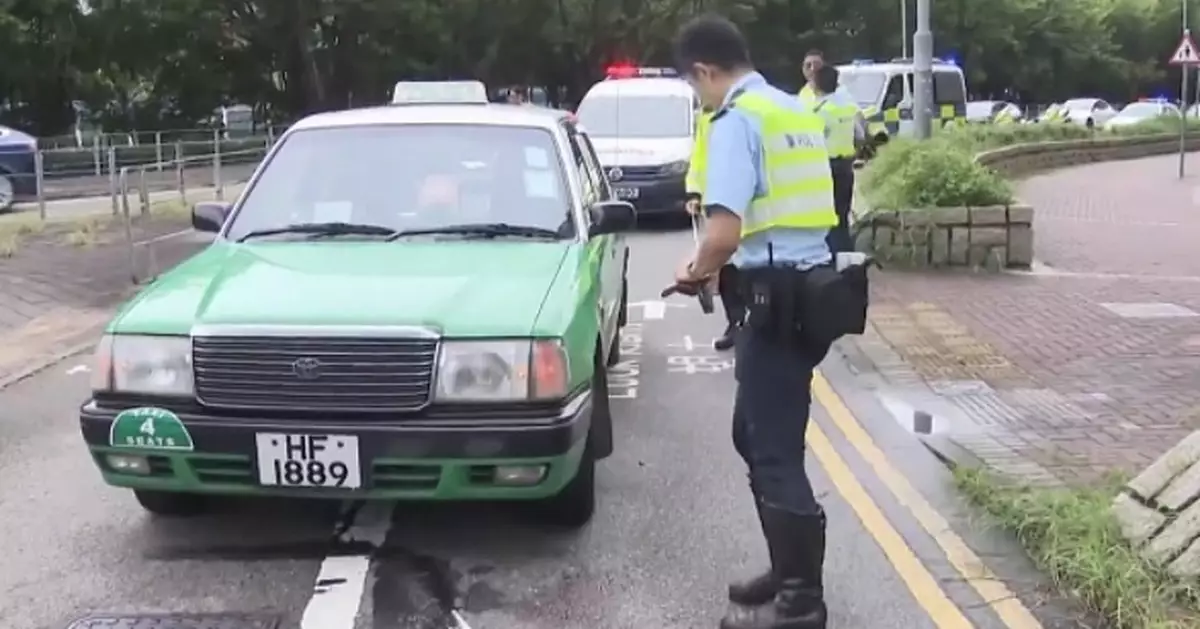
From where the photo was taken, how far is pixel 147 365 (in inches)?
190

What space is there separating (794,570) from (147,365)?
→ 229 cm

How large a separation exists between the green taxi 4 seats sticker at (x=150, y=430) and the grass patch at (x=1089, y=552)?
9.87 ft

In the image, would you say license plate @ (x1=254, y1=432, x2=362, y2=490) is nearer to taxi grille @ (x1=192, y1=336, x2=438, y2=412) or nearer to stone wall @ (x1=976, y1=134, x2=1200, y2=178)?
taxi grille @ (x1=192, y1=336, x2=438, y2=412)

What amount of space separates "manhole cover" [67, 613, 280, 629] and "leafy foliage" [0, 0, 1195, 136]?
33290 millimetres

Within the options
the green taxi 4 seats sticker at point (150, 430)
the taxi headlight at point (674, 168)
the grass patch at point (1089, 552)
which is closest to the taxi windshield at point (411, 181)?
the green taxi 4 seats sticker at point (150, 430)

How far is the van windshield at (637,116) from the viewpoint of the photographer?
17297mm

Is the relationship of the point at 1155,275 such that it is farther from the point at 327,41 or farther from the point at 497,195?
the point at 327,41

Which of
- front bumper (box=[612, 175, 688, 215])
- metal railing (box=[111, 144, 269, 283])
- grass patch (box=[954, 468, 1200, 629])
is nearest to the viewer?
grass patch (box=[954, 468, 1200, 629])

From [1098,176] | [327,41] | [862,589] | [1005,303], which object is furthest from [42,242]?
[327,41]

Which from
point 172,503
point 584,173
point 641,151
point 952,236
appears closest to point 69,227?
point 641,151

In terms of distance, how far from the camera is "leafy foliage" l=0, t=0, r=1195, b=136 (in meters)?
37.1

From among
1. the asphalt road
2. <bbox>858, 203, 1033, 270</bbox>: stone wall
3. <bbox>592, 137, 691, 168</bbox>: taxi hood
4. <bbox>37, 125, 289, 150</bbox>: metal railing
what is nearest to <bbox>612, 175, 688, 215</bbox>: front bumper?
<bbox>592, 137, 691, 168</bbox>: taxi hood

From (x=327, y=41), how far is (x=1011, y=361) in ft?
122

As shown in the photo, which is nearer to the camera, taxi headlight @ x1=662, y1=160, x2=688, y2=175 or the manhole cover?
the manhole cover
